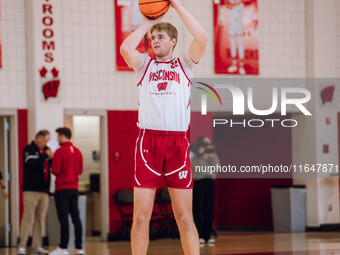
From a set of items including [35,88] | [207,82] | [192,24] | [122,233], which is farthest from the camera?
[207,82]

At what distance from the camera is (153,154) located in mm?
4695

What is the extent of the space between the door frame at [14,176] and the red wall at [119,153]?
1.63 m

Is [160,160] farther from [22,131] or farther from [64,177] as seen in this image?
[22,131]

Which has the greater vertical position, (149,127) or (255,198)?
(149,127)

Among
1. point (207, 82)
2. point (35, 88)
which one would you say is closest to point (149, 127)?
point (35, 88)

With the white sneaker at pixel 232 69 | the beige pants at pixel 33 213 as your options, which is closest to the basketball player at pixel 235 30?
the white sneaker at pixel 232 69

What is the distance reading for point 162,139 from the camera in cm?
470

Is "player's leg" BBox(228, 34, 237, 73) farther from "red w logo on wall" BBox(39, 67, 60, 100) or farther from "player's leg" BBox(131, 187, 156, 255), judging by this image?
"player's leg" BBox(131, 187, 156, 255)

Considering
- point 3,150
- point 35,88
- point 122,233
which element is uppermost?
point 35,88

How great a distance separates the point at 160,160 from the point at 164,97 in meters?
0.46

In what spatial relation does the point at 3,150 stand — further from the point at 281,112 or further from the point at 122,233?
the point at 281,112

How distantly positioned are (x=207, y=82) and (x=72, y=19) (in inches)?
110

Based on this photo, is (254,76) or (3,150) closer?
(3,150)

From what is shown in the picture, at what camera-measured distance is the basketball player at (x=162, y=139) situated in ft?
15.3
